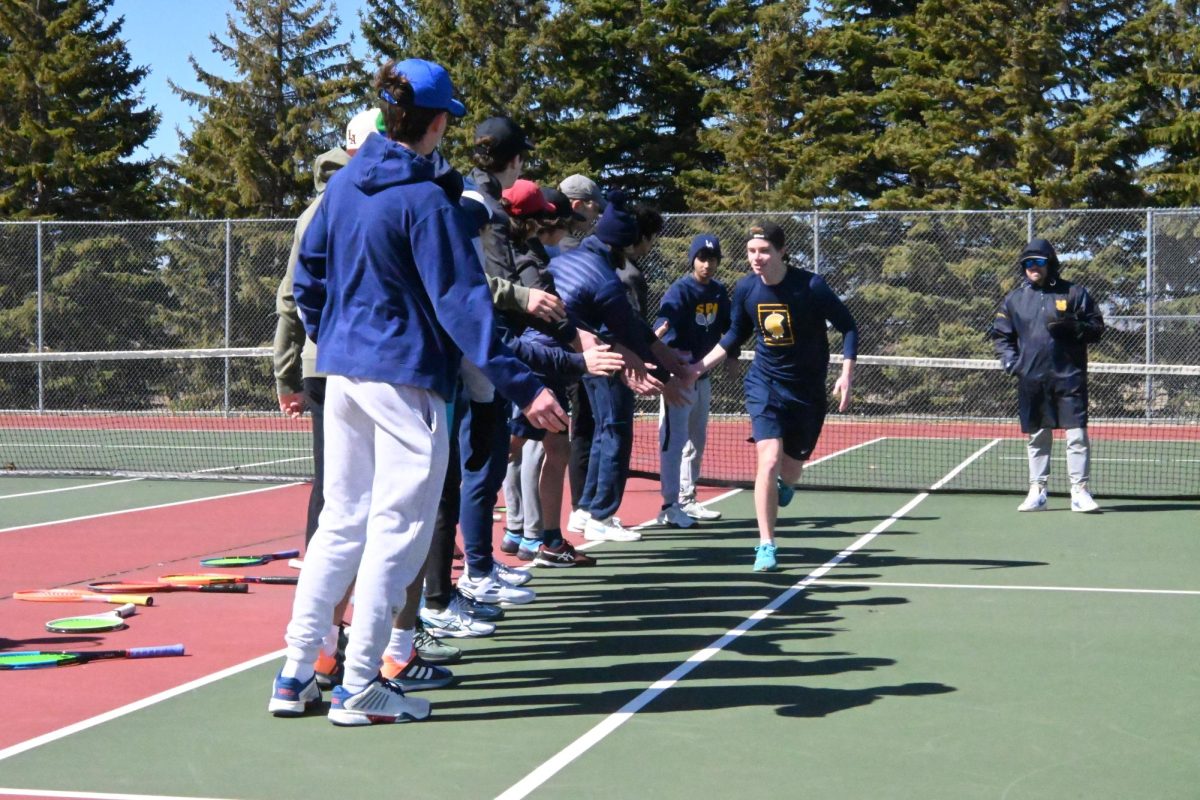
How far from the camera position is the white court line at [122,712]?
15.4 ft

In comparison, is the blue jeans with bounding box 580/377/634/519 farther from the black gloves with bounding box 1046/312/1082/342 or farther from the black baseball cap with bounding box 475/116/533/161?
the black gloves with bounding box 1046/312/1082/342

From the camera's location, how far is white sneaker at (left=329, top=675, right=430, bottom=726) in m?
5.01

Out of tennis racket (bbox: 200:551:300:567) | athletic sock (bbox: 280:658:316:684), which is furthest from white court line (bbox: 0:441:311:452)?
athletic sock (bbox: 280:658:316:684)

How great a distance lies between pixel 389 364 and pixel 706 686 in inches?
66.9

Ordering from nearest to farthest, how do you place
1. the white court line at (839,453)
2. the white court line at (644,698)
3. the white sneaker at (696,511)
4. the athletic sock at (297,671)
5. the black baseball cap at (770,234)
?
the white court line at (644,698) < the athletic sock at (297,671) < the black baseball cap at (770,234) < the white sneaker at (696,511) < the white court line at (839,453)

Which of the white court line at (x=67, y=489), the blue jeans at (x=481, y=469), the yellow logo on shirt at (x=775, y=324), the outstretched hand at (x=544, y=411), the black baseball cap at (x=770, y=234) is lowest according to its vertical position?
the white court line at (x=67, y=489)

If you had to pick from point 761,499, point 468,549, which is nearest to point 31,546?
point 468,549

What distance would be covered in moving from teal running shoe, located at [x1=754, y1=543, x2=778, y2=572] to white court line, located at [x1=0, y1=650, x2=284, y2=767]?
9.62 feet

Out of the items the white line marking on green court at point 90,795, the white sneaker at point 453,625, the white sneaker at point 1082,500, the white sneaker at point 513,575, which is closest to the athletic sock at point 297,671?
the white line marking on green court at point 90,795

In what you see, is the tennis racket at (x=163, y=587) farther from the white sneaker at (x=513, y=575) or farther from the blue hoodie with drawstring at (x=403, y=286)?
the blue hoodie with drawstring at (x=403, y=286)

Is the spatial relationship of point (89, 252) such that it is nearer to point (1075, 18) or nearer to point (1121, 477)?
point (1121, 477)

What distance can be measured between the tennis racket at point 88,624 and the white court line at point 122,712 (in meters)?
0.92

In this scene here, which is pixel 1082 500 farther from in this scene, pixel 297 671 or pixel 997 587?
pixel 297 671

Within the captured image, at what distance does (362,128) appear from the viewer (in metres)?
5.60
